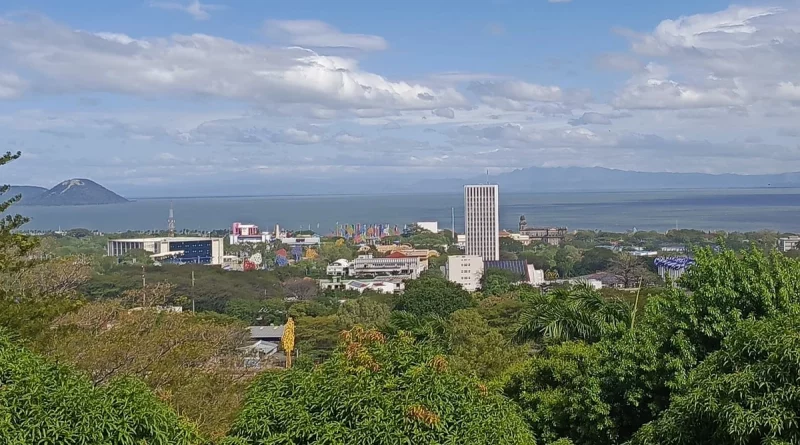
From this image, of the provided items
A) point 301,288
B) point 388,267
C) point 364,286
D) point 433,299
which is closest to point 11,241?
point 433,299

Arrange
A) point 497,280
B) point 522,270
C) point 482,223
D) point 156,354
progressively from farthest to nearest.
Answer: point 482,223 → point 522,270 → point 497,280 → point 156,354

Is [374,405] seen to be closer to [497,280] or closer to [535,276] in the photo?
[497,280]

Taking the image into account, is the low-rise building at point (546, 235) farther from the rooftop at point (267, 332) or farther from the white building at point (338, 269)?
the rooftop at point (267, 332)

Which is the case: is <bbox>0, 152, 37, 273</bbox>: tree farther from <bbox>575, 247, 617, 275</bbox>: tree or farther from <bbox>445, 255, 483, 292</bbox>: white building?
<bbox>575, 247, 617, 275</bbox>: tree

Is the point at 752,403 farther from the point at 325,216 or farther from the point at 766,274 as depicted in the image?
the point at 325,216

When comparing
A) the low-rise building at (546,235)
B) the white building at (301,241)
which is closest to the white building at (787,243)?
the low-rise building at (546,235)

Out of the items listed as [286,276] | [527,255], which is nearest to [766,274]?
[286,276]
